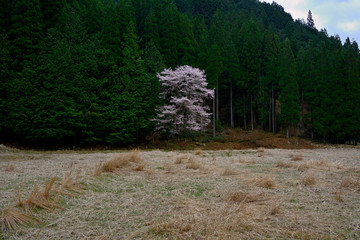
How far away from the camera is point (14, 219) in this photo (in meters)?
2.22

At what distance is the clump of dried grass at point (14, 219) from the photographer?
2.13m

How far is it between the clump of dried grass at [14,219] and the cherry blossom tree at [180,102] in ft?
56.0

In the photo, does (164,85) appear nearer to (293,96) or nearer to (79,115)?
(79,115)

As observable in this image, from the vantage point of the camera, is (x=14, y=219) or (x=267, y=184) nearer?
(x=14, y=219)

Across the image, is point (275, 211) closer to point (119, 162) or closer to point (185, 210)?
point (185, 210)

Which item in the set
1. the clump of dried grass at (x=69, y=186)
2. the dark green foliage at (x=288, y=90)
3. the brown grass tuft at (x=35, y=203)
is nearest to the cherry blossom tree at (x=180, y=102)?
the dark green foliage at (x=288, y=90)

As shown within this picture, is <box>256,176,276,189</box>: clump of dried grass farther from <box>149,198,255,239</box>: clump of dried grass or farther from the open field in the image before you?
<box>149,198,255,239</box>: clump of dried grass

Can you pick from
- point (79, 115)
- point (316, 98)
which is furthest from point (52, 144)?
point (316, 98)

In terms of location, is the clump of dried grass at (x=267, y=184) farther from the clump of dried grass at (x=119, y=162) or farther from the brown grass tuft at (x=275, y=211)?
the clump of dried grass at (x=119, y=162)

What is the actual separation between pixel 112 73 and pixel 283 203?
19.6 m

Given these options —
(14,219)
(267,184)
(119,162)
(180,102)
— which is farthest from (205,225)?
(180,102)

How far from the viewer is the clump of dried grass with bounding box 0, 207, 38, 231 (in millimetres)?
2127

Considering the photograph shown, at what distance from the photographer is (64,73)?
18.5 metres

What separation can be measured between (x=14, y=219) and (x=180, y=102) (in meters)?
17.9
